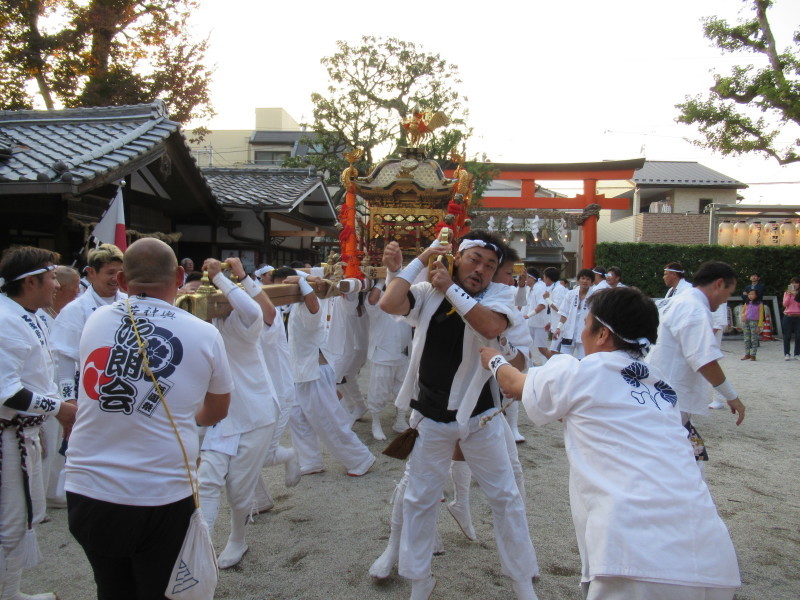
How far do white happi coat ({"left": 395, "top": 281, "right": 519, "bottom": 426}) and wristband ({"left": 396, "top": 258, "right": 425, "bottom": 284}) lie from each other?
0.15 metres

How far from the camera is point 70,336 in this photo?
167 inches

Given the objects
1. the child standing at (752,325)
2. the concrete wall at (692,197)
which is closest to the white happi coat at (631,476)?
the child standing at (752,325)

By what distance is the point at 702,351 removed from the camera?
3.96 m

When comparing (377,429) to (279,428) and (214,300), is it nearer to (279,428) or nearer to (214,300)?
(279,428)

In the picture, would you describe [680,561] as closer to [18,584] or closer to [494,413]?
[494,413]

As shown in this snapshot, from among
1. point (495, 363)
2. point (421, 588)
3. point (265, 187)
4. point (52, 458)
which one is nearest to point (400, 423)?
point (52, 458)

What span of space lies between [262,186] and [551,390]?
39.3ft

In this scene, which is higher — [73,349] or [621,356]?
[621,356]

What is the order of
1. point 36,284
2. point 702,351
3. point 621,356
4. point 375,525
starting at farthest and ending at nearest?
point 375,525, point 702,351, point 36,284, point 621,356

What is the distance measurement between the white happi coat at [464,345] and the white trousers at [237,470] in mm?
969

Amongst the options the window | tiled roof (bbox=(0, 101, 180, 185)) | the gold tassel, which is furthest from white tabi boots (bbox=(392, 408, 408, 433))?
the window

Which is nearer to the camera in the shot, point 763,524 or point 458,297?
point 458,297

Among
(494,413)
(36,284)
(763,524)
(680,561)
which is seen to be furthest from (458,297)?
(763,524)

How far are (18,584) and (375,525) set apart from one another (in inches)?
88.9
